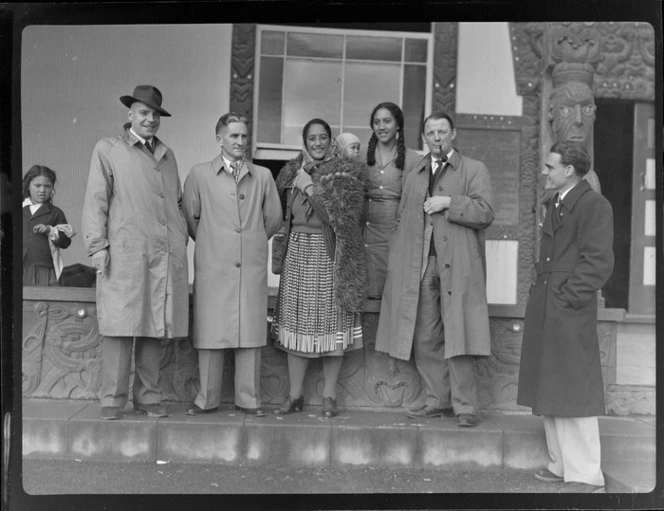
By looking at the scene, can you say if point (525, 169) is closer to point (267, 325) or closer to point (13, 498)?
point (267, 325)

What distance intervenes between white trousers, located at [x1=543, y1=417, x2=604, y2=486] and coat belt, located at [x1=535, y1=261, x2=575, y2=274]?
848 millimetres

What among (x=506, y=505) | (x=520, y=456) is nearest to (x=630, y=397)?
(x=520, y=456)

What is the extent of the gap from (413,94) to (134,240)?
10.2ft

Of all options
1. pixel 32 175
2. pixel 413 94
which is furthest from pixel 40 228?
pixel 413 94

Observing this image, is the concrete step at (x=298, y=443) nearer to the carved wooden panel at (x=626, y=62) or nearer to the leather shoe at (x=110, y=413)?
the leather shoe at (x=110, y=413)

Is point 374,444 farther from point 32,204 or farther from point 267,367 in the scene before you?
point 32,204

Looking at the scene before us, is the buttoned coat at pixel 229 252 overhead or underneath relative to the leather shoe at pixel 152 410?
overhead

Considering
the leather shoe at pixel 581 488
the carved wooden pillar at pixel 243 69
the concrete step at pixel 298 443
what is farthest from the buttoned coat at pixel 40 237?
the leather shoe at pixel 581 488

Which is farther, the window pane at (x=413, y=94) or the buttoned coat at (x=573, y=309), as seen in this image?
the window pane at (x=413, y=94)

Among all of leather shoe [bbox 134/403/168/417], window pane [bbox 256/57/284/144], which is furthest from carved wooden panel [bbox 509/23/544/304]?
leather shoe [bbox 134/403/168/417]

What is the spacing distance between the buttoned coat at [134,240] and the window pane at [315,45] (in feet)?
7.31

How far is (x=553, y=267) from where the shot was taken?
4746 mm

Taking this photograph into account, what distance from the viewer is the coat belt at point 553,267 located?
15.4 feet

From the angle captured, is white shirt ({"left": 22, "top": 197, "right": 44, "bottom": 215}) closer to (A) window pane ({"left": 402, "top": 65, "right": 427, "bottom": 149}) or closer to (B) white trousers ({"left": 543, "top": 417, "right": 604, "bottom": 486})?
(A) window pane ({"left": 402, "top": 65, "right": 427, "bottom": 149})
